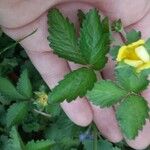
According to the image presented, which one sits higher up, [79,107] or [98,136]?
[79,107]

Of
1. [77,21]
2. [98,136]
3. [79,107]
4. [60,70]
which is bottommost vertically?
[98,136]

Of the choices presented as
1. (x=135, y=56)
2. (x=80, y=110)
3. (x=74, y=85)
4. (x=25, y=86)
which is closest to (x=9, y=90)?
(x=25, y=86)

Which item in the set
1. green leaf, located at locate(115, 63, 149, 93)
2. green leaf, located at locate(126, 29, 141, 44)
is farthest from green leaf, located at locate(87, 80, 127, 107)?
green leaf, located at locate(126, 29, 141, 44)

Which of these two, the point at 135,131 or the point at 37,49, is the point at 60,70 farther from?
Result: the point at 135,131

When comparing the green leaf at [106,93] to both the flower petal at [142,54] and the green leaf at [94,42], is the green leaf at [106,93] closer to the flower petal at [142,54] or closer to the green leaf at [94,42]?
the green leaf at [94,42]

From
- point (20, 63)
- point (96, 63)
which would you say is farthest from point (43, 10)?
point (20, 63)

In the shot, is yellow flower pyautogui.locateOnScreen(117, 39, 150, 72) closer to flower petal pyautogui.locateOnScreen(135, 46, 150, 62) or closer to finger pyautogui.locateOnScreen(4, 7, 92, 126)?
flower petal pyautogui.locateOnScreen(135, 46, 150, 62)

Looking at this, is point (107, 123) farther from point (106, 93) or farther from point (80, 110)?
point (106, 93)
